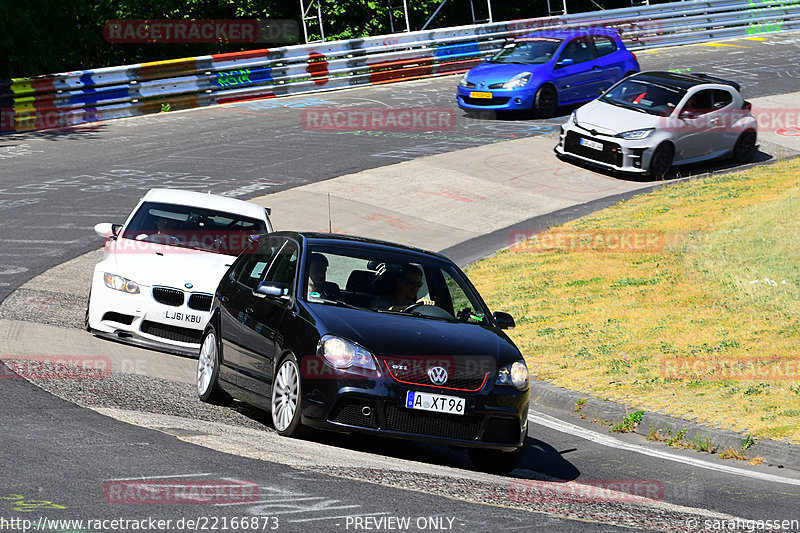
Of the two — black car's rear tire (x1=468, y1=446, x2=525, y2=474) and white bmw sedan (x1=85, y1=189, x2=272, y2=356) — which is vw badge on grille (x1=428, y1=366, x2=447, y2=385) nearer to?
black car's rear tire (x1=468, y1=446, x2=525, y2=474)

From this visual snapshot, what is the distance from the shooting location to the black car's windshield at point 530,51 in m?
25.8

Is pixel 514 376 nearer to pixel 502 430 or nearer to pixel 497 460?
pixel 502 430

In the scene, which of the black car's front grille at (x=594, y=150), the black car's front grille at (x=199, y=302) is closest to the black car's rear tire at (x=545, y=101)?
the black car's front grille at (x=594, y=150)

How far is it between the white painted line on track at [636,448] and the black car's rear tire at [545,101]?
637 inches

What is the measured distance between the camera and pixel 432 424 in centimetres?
759

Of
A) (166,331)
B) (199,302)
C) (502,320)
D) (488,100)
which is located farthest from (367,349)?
(488,100)

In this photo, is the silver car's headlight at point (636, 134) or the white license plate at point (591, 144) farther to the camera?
the white license plate at point (591, 144)

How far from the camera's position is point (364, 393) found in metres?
7.47

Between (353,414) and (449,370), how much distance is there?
2.43ft

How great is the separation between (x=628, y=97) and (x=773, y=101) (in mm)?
7291

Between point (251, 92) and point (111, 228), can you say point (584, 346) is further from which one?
point (251, 92)

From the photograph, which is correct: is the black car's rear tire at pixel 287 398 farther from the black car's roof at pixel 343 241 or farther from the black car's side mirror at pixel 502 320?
the black car's side mirror at pixel 502 320

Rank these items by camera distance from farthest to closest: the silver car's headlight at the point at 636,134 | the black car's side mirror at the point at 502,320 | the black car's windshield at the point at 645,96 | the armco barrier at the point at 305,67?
the armco barrier at the point at 305,67 → the black car's windshield at the point at 645,96 → the silver car's headlight at the point at 636,134 → the black car's side mirror at the point at 502,320

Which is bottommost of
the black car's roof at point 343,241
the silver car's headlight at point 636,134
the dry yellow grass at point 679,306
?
the dry yellow grass at point 679,306
